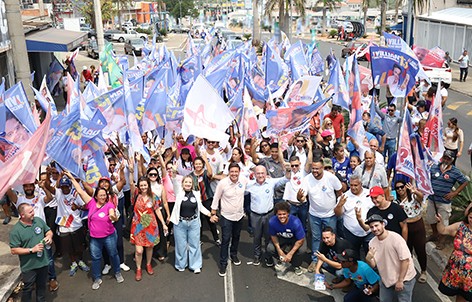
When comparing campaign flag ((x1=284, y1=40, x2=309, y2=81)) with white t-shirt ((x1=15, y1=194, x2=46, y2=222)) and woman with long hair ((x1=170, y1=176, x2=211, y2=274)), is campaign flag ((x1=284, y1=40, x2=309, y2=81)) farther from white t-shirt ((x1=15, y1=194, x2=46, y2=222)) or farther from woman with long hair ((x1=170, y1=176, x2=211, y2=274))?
white t-shirt ((x1=15, y1=194, x2=46, y2=222))

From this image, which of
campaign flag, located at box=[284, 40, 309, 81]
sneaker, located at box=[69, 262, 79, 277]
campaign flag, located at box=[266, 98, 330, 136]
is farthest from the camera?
campaign flag, located at box=[284, 40, 309, 81]

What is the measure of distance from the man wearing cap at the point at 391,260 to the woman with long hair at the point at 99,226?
132 inches

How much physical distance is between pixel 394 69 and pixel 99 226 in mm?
6120

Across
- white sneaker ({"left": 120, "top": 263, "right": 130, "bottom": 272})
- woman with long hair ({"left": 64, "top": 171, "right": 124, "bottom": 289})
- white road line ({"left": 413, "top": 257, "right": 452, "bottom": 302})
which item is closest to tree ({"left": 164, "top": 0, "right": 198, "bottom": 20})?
white sneaker ({"left": 120, "top": 263, "right": 130, "bottom": 272})

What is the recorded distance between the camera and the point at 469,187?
777 centimetres

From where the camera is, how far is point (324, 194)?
676 cm

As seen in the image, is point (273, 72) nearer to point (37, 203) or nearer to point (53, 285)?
point (37, 203)

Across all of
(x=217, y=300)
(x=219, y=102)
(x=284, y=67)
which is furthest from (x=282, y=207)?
(x=284, y=67)

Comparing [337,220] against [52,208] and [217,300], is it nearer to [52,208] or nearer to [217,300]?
[217,300]

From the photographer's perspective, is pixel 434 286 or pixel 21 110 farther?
pixel 21 110

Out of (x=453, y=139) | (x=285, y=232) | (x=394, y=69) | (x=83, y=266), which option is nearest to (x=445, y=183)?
(x=285, y=232)

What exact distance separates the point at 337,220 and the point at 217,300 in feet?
6.58

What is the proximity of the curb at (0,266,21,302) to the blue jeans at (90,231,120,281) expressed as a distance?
43.7 inches

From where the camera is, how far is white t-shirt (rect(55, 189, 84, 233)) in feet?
22.9
